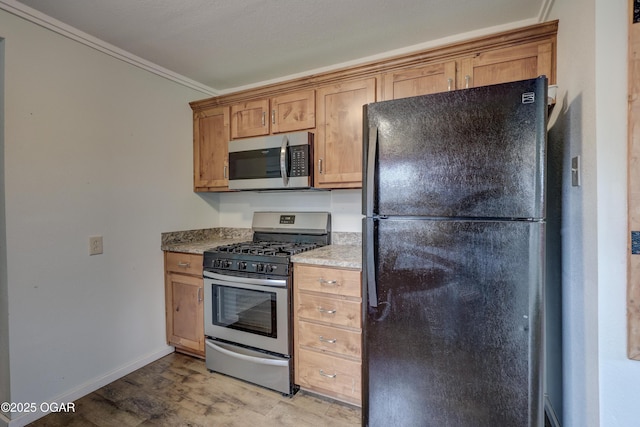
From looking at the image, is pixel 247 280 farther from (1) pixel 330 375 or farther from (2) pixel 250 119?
(2) pixel 250 119

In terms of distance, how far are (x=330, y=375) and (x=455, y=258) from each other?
1.16 metres

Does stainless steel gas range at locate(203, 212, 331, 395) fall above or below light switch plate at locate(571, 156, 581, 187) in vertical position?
below

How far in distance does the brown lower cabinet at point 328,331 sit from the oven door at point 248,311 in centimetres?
10

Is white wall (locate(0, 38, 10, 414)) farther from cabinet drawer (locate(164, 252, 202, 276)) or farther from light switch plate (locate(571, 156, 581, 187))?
light switch plate (locate(571, 156, 581, 187))

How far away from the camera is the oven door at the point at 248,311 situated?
200cm

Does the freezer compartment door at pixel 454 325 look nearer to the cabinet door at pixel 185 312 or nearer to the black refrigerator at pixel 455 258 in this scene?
the black refrigerator at pixel 455 258

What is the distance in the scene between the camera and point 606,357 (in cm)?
104

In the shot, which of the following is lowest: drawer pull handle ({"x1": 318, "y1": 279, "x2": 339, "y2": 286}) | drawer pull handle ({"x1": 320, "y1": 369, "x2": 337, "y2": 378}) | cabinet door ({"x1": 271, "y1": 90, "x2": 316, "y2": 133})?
drawer pull handle ({"x1": 320, "y1": 369, "x2": 337, "y2": 378})

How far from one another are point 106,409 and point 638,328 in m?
2.69

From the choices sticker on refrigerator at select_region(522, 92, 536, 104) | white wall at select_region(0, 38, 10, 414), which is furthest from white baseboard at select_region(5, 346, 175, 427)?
sticker on refrigerator at select_region(522, 92, 536, 104)

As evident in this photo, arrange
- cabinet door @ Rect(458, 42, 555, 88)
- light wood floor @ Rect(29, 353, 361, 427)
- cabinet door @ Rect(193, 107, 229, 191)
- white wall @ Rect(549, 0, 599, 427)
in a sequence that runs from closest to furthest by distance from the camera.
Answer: white wall @ Rect(549, 0, 599, 427)
cabinet door @ Rect(458, 42, 555, 88)
light wood floor @ Rect(29, 353, 361, 427)
cabinet door @ Rect(193, 107, 229, 191)

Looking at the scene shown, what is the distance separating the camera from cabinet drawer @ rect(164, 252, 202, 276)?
7.80 feet

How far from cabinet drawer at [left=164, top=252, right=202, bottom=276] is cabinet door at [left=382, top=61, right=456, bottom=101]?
6.15ft

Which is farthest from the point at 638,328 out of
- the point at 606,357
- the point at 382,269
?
the point at 382,269
